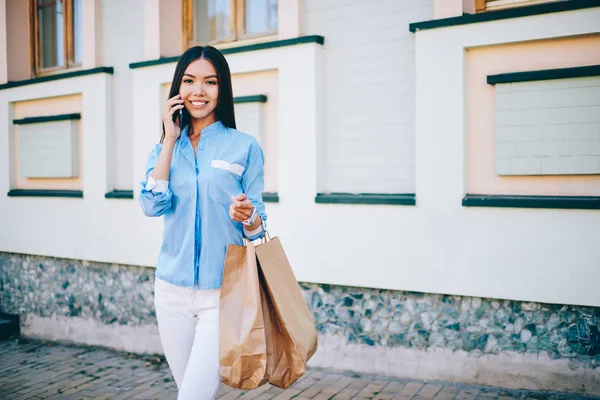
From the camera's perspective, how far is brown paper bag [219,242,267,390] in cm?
258

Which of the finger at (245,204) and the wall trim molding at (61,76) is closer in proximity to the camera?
the finger at (245,204)

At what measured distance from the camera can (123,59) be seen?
709 centimetres

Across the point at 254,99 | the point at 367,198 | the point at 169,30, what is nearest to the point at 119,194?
the point at 169,30

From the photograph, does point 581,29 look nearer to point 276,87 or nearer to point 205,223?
point 276,87

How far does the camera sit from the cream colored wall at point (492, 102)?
178 inches

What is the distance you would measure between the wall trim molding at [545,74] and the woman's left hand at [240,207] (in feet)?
9.16

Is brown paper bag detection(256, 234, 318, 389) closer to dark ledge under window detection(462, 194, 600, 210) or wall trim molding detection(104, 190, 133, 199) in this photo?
dark ledge under window detection(462, 194, 600, 210)

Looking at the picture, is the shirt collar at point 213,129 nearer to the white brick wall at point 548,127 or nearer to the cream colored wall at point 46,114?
the white brick wall at point 548,127

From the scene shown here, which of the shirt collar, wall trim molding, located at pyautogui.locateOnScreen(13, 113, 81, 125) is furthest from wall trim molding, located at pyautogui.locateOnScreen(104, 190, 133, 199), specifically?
the shirt collar

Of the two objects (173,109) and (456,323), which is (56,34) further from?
(456,323)

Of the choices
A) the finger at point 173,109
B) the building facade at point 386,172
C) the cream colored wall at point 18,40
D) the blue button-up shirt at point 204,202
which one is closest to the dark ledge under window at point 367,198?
the building facade at point 386,172

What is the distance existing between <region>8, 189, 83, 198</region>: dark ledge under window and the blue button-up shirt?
4716 millimetres

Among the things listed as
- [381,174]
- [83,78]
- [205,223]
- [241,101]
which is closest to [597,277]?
[381,174]

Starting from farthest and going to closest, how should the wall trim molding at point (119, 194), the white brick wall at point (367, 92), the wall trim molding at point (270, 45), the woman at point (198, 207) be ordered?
1. the wall trim molding at point (119, 194)
2. the wall trim molding at point (270, 45)
3. the white brick wall at point (367, 92)
4. the woman at point (198, 207)
